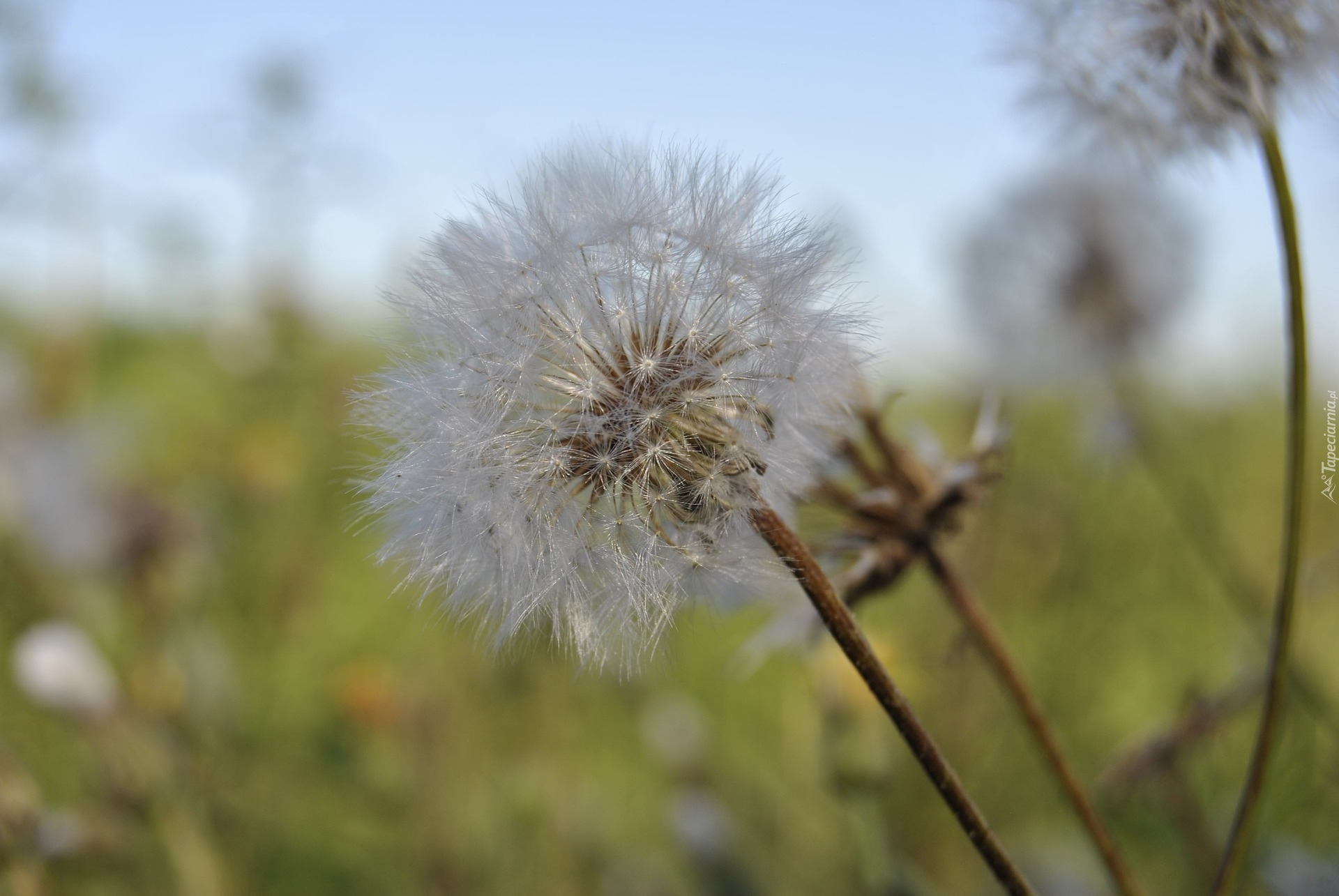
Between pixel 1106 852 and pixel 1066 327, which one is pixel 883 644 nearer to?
pixel 1106 852

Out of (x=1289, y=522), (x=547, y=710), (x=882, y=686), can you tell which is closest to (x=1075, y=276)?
(x=1289, y=522)

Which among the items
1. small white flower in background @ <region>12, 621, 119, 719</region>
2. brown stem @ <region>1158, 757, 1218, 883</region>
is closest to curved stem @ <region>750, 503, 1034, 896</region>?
brown stem @ <region>1158, 757, 1218, 883</region>

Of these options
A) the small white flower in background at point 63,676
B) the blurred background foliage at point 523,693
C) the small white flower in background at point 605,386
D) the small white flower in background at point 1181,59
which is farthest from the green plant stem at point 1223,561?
the small white flower in background at point 63,676

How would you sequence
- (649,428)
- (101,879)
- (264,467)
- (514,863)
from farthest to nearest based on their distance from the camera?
(264,467) → (514,863) → (101,879) → (649,428)

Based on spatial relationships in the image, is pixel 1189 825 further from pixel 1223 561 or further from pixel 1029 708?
pixel 1029 708

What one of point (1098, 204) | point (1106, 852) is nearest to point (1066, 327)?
point (1098, 204)

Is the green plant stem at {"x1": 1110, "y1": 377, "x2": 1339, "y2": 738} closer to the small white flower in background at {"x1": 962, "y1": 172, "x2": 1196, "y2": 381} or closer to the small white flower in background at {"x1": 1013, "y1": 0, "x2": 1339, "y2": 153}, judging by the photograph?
the small white flower in background at {"x1": 962, "y1": 172, "x2": 1196, "y2": 381}
